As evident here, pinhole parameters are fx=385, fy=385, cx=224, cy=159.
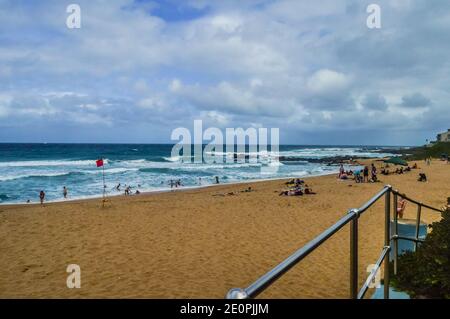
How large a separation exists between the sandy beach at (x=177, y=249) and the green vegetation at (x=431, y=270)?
177 cm

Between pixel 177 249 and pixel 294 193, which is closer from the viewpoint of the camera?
pixel 177 249

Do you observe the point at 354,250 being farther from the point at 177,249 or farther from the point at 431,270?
the point at 177,249

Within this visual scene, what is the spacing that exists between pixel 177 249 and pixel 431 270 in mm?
6966

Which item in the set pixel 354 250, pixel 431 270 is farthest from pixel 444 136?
pixel 354 250

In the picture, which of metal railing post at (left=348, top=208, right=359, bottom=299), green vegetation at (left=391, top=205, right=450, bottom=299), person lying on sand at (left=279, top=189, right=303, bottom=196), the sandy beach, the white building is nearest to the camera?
metal railing post at (left=348, top=208, right=359, bottom=299)

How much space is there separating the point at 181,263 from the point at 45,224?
766 cm

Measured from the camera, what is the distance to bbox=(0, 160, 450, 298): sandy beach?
7.31 metres

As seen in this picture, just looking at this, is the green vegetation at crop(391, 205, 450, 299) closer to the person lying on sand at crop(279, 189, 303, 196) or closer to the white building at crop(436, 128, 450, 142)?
the person lying on sand at crop(279, 189, 303, 196)

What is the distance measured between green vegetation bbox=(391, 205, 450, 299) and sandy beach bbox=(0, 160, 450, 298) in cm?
177

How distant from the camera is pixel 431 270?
439cm

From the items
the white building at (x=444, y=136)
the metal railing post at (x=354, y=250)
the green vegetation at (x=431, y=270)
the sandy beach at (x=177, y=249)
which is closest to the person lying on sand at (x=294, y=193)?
the sandy beach at (x=177, y=249)

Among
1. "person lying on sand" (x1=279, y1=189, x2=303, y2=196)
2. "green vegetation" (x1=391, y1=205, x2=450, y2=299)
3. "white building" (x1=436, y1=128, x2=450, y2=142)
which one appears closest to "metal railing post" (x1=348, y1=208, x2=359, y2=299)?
"green vegetation" (x1=391, y1=205, x2=450, y2=299)

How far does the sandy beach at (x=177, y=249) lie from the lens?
7309 mm

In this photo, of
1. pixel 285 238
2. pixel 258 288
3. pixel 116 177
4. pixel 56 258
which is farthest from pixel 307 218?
pixel 116 177
